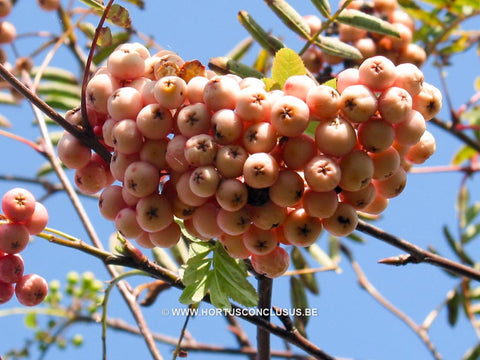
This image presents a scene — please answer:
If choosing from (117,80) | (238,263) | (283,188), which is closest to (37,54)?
(117,80)

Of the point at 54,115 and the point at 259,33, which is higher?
the point at 259,33

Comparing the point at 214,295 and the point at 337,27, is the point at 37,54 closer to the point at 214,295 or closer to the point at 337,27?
the point at 337,27

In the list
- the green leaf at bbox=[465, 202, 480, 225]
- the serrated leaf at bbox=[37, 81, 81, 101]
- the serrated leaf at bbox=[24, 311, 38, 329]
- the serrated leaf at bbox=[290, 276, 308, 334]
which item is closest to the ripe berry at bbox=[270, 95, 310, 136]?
the serrated leaf at bbox=[290, 276, 308, 334]

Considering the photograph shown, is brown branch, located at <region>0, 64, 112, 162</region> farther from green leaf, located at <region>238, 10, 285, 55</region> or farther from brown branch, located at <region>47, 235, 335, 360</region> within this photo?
green leaf, located at <region>238, 10, 285, 55</region>

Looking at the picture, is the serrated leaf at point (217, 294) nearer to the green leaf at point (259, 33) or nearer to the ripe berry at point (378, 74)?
the ripe berry at point (378, 74)

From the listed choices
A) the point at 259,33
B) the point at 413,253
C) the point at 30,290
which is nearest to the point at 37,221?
the point at 30,290

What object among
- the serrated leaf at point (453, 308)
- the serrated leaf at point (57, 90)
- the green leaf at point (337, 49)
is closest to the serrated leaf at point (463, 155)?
the serrated leaf at point (453, 308)

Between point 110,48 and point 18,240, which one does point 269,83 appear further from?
point 110,48
